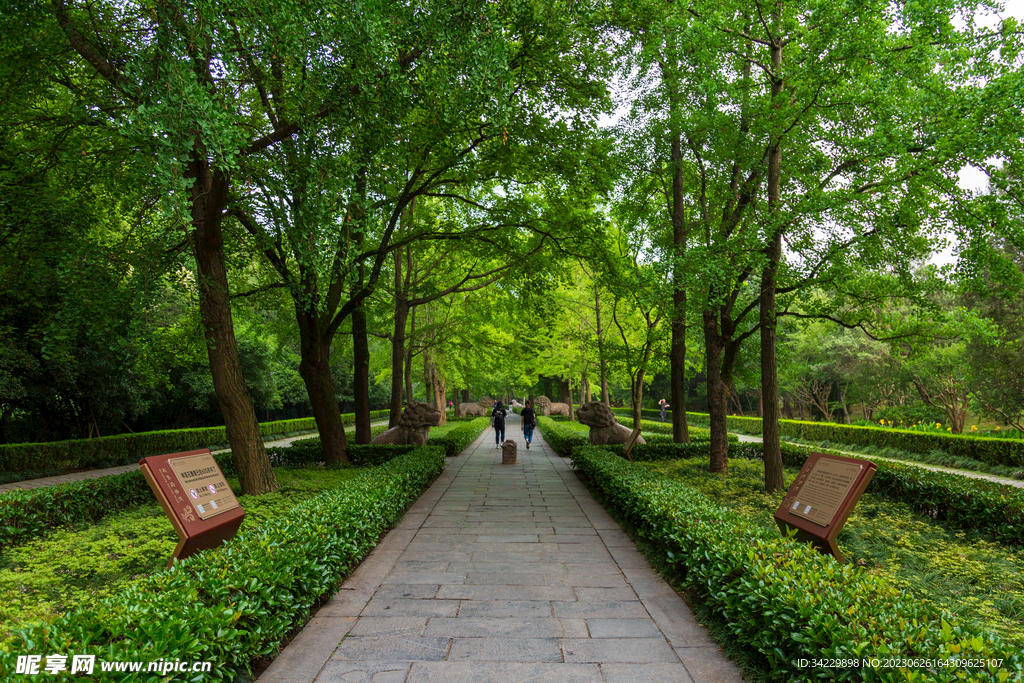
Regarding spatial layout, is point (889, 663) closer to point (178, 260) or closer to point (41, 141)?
point (178, 260)

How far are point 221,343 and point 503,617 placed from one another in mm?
6483

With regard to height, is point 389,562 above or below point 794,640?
below

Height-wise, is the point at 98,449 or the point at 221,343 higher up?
the point at 221,343

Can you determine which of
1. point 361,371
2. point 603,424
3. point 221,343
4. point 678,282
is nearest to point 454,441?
point 361,371

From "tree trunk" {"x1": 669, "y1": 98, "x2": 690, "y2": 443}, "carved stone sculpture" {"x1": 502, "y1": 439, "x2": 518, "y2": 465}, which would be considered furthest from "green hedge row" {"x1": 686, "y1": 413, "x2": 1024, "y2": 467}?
"carved stone sculpture" {"x1": 502, "y1": 439, "x2": 518, "y2": 465}

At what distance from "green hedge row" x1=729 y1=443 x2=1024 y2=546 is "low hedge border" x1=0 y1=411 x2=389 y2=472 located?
55.6 feet

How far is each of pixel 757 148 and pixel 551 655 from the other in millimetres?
8609

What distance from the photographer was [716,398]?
12008mm

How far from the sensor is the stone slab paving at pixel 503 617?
3.71 m

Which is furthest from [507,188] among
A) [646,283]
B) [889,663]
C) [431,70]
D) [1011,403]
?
[1011,403]

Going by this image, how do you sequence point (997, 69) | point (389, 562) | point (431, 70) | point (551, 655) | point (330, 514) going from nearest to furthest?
point (551, 655) < point (330, 514) < point (389, 562) < point (431, 70) < point (997, 69)

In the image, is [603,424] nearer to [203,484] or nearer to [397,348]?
[397,348]

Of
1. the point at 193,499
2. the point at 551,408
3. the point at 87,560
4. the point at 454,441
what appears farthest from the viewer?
the point at 551,408

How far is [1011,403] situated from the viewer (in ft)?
61.7
